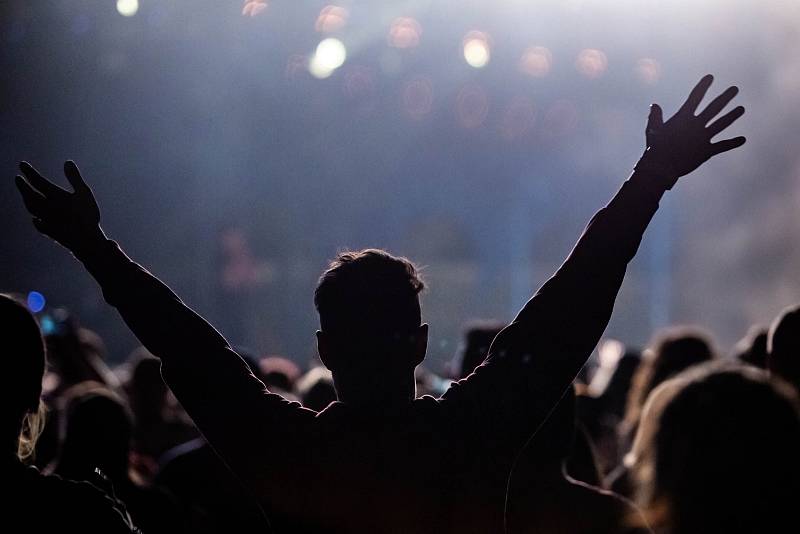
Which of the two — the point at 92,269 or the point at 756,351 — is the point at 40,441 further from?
the point at 756,351

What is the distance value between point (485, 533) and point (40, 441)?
7.96 ft

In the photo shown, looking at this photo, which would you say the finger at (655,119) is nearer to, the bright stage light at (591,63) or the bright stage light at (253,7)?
the bright stage light at (253,7)

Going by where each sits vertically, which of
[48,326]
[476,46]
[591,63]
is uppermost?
[476,46]

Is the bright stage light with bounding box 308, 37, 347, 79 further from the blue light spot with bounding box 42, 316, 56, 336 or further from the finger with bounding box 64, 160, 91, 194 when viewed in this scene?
the finger with bounding box 64, 160, 91, 194

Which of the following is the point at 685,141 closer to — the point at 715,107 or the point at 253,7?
the point at 715,107

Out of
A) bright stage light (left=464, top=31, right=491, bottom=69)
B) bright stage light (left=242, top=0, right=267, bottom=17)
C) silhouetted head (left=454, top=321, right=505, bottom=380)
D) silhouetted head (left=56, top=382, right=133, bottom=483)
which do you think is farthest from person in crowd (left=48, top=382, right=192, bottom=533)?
bright stage light (left=464, top=31, right=491, bottom=69)

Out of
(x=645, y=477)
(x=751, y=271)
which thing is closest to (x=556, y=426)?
(x=645, y=477)

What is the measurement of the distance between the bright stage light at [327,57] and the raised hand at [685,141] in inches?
534

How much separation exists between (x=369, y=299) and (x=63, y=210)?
599 mm

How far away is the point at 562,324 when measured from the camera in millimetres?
1487

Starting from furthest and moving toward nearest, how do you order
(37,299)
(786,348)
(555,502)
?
(37,299) < (786,348) < (555,502)

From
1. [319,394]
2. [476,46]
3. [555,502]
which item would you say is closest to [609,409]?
[319,394]

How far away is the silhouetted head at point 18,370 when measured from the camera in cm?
155

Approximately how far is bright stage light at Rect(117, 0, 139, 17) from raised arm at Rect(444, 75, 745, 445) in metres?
11.1
